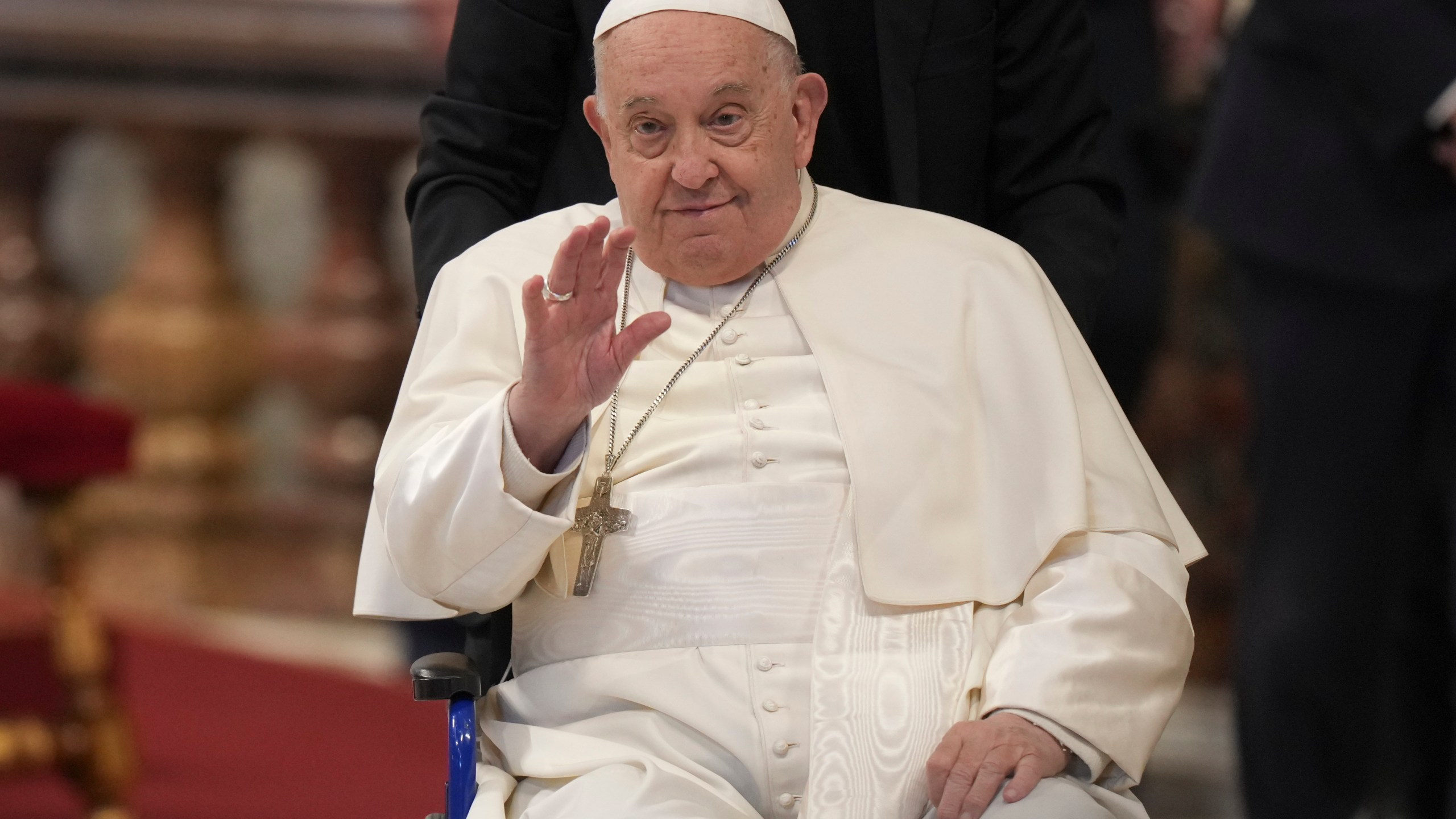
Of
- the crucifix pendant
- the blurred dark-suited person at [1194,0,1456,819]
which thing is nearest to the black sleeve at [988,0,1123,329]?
the crucifix pendant

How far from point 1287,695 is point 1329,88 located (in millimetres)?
1464

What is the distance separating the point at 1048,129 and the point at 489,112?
0.89m

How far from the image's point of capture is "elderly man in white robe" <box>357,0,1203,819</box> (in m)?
2.28

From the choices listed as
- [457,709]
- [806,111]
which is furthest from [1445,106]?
[457,709]

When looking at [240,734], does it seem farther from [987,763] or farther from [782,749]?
[987,763]

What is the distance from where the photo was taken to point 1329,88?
176 inches

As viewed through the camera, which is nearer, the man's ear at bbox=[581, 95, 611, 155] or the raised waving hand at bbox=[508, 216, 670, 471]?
the raised waving hand at bbox=[508, 216, 670, 471]

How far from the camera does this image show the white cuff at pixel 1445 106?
4109 millimetres

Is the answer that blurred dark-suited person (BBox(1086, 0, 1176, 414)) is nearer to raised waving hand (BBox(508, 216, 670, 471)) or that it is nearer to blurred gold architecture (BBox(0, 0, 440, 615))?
raised waving hand (BBox(508, 216, 670, 471))

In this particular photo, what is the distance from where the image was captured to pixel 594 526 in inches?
95.7

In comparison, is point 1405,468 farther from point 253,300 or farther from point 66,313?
point 66,313

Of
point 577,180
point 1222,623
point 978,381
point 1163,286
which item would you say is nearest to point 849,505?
point 978,381

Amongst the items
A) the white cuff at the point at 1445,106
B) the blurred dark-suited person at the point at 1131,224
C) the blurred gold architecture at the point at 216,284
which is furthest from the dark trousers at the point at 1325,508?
the blurred gold architecture at the point at 216,284

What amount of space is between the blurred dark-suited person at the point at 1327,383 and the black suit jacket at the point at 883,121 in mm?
1557
